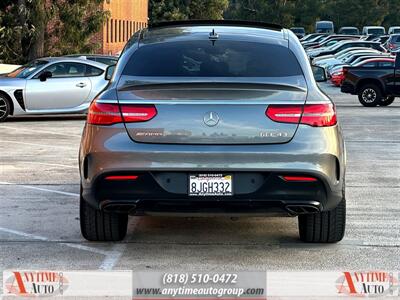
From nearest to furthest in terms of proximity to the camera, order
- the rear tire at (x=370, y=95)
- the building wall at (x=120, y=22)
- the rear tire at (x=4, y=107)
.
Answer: the rear tire at (x=4, y=107) → the rear tire at (x=370, y=95) → the building wall at (x=120, y=22)

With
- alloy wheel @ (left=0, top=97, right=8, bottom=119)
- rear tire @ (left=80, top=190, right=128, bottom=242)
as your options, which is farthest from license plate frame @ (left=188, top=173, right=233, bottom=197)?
alloy wheel @ (left=0, top=97, right=8, bottom=119)

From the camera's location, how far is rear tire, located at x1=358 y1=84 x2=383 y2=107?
76.8ft

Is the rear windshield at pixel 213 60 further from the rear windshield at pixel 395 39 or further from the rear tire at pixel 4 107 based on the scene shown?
the rear windshield at pixel 395 39

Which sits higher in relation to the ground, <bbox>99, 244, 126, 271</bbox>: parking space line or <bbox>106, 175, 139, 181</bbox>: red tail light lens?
<bbox>106, 175, 139, 181</bbox>: red tail light lens

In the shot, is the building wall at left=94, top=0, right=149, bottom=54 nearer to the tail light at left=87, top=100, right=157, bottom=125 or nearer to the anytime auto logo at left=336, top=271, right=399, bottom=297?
the tail light at left=87, top=100, right=157, bottom=125

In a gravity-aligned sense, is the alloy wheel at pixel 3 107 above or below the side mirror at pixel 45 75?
below

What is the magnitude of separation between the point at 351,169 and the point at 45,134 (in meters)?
6.56

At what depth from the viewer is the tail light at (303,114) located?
5789 mm

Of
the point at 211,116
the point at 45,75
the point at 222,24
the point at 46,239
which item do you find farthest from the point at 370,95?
the point at 211,116

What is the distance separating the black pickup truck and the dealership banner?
712 inches

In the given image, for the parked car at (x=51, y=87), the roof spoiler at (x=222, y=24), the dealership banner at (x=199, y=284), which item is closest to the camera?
the dealership banner at (x=199, y=284)

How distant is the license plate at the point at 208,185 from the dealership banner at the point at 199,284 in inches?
23.4

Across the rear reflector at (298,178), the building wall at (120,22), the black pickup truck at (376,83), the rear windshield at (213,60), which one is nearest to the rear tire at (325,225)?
the rear reflector at (298,178)

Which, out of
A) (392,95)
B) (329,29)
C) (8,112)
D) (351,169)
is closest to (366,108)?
(392,95)
